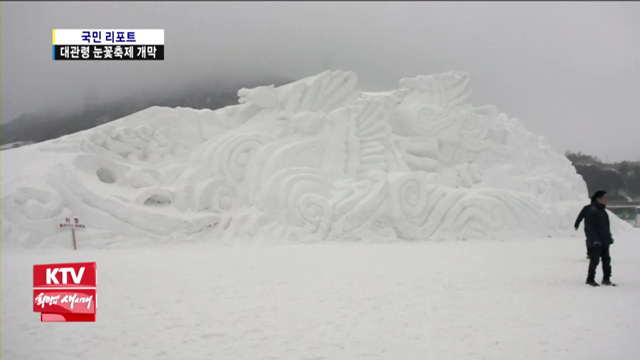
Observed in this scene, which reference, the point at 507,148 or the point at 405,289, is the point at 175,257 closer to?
the point at 405,289

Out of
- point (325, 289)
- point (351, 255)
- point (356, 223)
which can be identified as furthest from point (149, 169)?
point (325, 289)

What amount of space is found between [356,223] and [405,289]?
4.05 metres

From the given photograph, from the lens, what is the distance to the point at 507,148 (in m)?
12.4

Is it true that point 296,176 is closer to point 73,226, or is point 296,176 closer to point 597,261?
point 73,226

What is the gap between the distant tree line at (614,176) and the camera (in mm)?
4340

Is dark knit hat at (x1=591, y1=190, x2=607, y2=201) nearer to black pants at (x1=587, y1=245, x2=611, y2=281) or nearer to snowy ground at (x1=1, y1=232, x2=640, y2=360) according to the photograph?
black pants at (x1=587, y1=245, x2=611, y2=281)

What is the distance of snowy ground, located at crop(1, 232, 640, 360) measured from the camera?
3.74m
